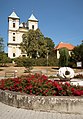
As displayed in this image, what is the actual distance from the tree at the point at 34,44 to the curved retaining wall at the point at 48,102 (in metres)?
47.0

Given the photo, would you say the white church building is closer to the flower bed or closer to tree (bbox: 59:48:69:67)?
tree (bbox: 59:48:69:67)

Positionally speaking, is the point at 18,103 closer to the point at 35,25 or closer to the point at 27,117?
the point at 27,117

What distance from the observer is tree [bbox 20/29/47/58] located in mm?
54375

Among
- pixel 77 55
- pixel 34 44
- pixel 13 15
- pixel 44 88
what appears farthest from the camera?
pixel 13 15

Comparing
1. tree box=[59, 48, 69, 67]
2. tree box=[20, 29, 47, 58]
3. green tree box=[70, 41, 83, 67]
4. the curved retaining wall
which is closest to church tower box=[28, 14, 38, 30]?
tree box=[20, 29, 47, 58]

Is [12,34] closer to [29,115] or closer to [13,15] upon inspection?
[13,15]

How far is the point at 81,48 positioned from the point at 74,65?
5334mm

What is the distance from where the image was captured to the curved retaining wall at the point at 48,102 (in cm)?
637

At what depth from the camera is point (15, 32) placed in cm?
7119

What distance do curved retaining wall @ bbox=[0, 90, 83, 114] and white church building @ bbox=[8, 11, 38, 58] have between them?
2445 inches

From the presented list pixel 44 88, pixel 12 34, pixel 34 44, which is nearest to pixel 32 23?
pixel 12 34

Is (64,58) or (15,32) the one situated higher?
(15,32)

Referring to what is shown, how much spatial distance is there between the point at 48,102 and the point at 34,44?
4812cm

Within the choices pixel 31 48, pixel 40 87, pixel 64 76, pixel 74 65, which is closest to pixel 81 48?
pixel 74 65
